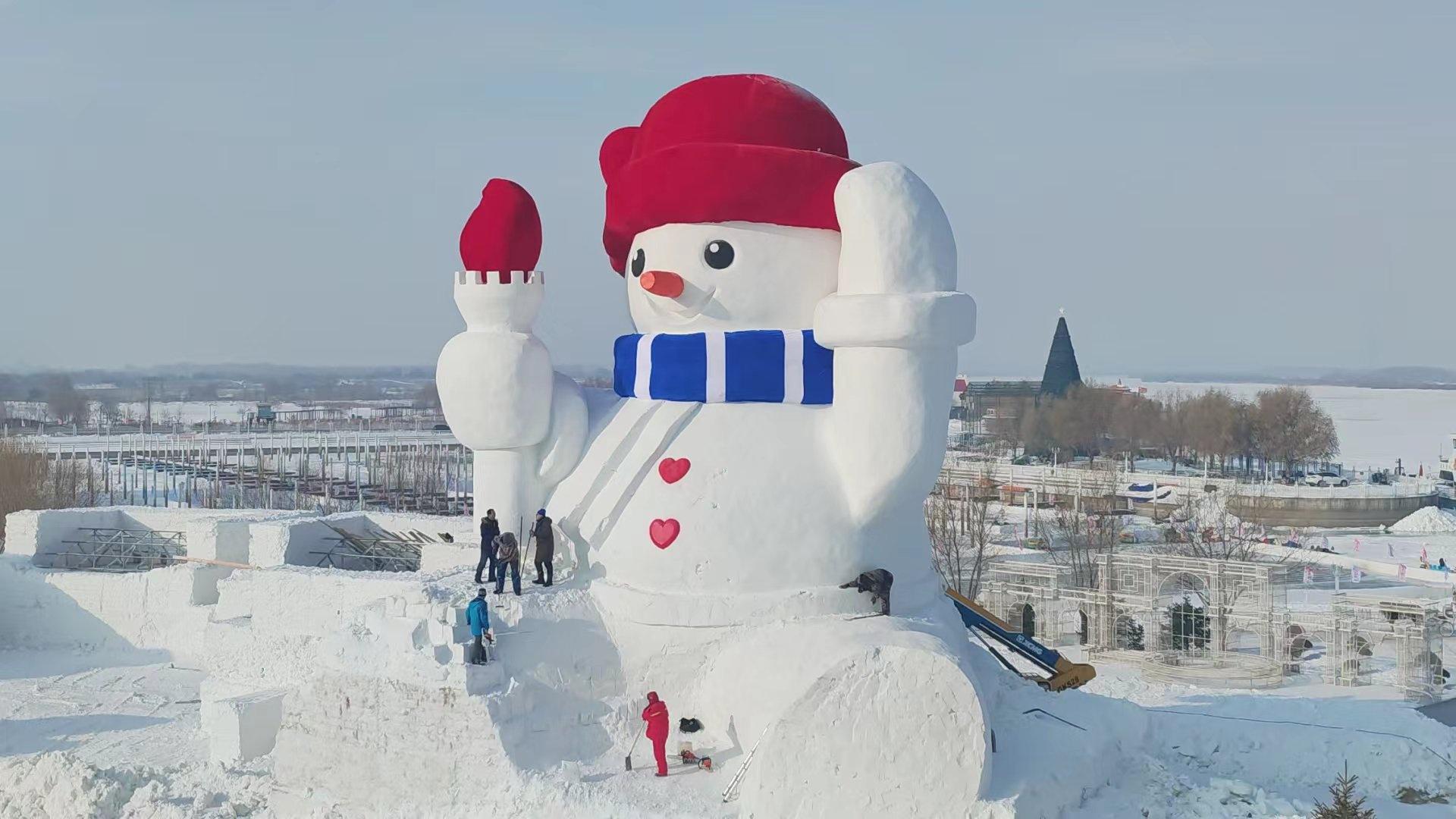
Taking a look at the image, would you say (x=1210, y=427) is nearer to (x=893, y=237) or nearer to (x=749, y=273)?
(x=749, y=273)

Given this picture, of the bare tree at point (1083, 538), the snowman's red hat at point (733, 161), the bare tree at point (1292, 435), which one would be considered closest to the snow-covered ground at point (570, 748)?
the snowman's red hat at point (733, 161)

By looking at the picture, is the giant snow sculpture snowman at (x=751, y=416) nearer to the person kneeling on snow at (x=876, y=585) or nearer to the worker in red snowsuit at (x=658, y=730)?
the person kneeling on snow at (x=876, y=585)

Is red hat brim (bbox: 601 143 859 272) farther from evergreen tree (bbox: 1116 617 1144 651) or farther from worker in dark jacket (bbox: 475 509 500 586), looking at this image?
evergreen tree (bbox: 1116 617 1144 651)

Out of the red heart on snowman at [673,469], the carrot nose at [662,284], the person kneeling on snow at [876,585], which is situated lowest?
the person kneeling on snow at [876,585]

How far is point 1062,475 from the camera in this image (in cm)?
4275

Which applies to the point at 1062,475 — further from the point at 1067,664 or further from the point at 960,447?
the point at 1067,664

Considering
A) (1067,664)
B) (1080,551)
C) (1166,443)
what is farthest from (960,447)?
(1067,664)

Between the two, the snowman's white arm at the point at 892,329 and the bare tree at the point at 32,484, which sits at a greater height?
the snowman's white arm at the point at 892,329

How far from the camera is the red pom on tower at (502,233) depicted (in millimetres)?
10445

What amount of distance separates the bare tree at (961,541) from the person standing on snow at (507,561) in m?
13.1

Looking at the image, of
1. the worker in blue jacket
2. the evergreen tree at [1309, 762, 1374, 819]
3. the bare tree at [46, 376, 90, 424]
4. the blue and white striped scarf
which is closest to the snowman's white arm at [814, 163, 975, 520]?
the blue and white striped scarf

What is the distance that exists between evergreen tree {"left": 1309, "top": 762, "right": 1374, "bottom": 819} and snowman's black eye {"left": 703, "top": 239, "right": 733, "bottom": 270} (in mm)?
6340

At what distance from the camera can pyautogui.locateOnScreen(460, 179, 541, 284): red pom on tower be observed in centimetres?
1045

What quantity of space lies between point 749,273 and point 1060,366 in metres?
58.1
